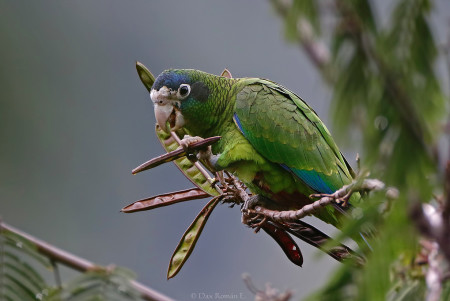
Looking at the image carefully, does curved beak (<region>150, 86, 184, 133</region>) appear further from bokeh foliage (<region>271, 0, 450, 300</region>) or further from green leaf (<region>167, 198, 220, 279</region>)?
bokeh foliage (<region>271, 0, 450, 300</region>)

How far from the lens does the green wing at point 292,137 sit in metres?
2.26

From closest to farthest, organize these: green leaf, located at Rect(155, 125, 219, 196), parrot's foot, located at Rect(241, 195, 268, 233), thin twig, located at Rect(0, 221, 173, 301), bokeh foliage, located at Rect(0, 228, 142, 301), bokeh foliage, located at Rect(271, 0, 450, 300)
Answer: bokeh foliage, located at Rect(271, 0, 450, 300) → bokeh foliage, located at Rect(0, 228, 142, 301) → thin twig, located at Rect(0, 221, 173, 301) → parrot's foot, located at Rect(241, 195, 268, 233) → green leaf, located at Rect(155, 125, 219, 196)

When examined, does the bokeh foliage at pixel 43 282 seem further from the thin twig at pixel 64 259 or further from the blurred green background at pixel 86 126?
the blurred green background at pixel 86 126

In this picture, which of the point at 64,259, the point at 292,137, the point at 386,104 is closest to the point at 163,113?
the point at 292,137

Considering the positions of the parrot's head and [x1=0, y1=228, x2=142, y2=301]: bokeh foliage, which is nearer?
[x1=0, y1=228, x2=142, y2=301]: bokeh foliage

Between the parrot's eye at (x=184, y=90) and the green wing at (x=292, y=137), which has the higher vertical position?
the parrot's eye at (x=184, y=90)

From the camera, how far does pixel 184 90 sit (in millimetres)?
2451

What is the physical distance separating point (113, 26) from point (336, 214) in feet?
42.9

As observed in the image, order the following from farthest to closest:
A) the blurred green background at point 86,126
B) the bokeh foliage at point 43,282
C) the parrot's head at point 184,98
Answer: the blurred green background at point 86,126 < the parrot's head at point 184,98 < the bokeh foliage at point 43,282

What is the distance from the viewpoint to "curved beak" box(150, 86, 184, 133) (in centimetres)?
235

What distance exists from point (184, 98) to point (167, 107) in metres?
0.10

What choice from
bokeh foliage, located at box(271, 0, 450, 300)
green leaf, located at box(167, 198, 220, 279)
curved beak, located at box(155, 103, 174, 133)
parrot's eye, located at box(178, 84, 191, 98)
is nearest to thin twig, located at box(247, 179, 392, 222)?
green leaf, located at box(167, 198, 220, 279)

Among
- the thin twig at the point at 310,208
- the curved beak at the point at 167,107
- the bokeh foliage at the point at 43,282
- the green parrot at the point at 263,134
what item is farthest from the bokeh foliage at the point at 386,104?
the curved beak at the point at 167,107

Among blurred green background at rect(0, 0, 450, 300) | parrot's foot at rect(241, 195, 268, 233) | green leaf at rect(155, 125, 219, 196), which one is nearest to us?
parrot's foot at rect(241, 195, 268, 233)
